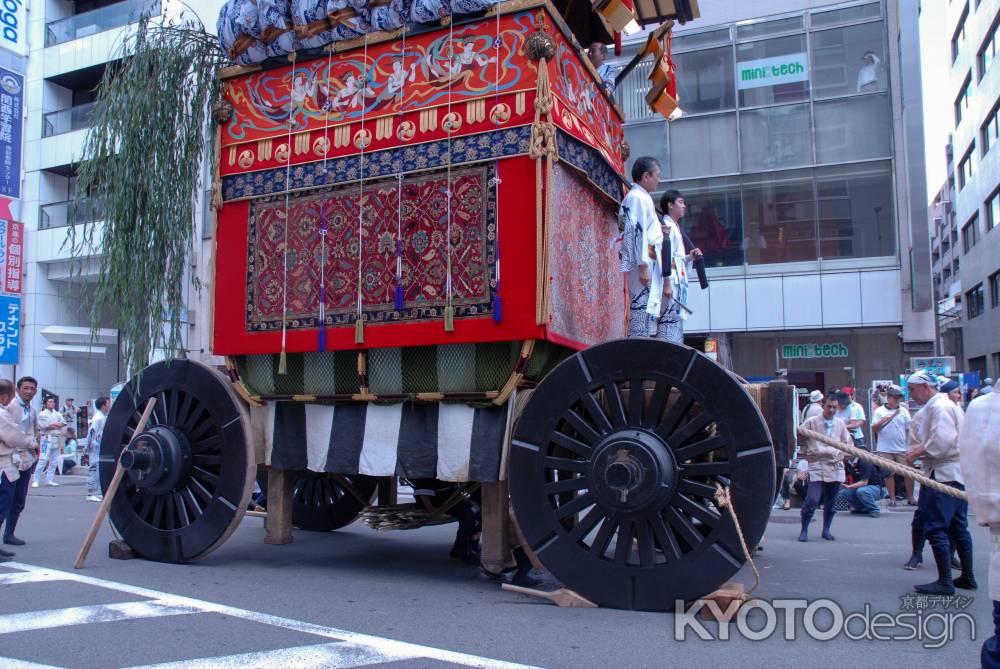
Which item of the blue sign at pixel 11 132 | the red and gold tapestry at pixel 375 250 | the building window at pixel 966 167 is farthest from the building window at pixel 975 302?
the blue sign at pixel 11 132

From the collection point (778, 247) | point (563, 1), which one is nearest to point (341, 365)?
point (563, 1)

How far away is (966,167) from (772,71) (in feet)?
67.7

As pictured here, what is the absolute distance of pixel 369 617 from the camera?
5273mm

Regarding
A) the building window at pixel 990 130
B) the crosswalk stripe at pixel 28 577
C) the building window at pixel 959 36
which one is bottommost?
the crosswalk stripe at pixel 28 577

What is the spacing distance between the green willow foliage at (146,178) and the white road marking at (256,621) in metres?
1.98

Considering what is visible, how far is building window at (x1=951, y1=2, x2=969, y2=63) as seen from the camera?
35.0 meters

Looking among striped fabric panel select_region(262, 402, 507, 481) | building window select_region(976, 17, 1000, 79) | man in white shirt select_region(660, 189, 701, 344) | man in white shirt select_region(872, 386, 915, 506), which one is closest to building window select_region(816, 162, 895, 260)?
man in white shirt select_region(872, 386, 915, 506)

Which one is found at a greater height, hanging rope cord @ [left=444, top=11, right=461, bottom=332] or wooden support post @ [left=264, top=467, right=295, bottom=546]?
hanging rope cord @ [left=444, top=11, right=461, bottom=332]

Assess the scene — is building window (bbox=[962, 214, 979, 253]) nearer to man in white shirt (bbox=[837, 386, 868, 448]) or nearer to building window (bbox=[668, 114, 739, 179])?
building window (bbox=[668, 114, 739, 179])

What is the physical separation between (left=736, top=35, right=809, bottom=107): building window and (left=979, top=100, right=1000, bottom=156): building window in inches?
527

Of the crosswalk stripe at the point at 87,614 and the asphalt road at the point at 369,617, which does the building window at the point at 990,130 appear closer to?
the asphalt road at the point at 369,617

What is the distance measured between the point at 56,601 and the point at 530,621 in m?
3.39

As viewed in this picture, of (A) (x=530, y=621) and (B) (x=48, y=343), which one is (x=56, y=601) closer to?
(A) (x=530, y=621)

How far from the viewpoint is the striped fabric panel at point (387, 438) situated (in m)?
5.95
